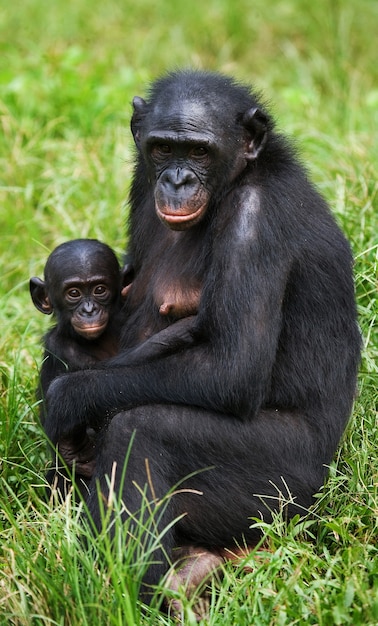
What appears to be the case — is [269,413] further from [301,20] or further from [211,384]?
[301,20]

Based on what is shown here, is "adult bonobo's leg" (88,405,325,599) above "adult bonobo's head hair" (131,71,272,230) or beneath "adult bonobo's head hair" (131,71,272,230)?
beneath

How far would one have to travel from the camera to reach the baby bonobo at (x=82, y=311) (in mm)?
→ 5738

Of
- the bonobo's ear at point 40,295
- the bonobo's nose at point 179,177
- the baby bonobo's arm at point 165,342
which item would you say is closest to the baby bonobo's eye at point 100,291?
the bonobo's ear at point 40,295

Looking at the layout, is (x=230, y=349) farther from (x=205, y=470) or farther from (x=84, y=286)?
(x=84, y=286)

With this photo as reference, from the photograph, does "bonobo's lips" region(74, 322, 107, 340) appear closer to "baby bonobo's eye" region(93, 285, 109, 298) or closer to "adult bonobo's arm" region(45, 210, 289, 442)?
"baby bonobo's eye" region(93, 285, 109, 298)

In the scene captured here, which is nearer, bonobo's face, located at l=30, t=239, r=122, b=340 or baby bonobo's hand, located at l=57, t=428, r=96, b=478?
baby bonobo's hand, located at l=57, t=428, r=96, b=478

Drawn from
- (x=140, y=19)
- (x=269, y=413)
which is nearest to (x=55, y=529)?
(x=269, y=413)

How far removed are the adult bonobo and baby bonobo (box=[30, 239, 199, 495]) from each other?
1.10ft

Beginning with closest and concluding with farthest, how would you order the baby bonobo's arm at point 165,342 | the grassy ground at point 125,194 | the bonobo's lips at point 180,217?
1. the grassy ground at point 125,194
2. the bonobo's lips at point 180,217
3. the baby bonobo's arm at point 165,342

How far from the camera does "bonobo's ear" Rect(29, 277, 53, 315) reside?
6.14 m

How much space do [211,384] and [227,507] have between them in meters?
0.61

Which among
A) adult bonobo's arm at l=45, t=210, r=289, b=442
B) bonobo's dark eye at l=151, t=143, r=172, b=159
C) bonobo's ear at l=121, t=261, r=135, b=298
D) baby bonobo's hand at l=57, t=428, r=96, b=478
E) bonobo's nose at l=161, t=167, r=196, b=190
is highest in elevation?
bonobo's dark eye at l=151, t=143, r=172, b=159

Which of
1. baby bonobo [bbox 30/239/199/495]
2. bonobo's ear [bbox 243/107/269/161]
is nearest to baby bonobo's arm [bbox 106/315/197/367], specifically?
baby bonobo [bbox 30/239/199/495]

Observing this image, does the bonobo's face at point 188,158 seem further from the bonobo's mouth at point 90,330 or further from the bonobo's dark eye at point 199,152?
the bonobo's mouth at point 90,330
